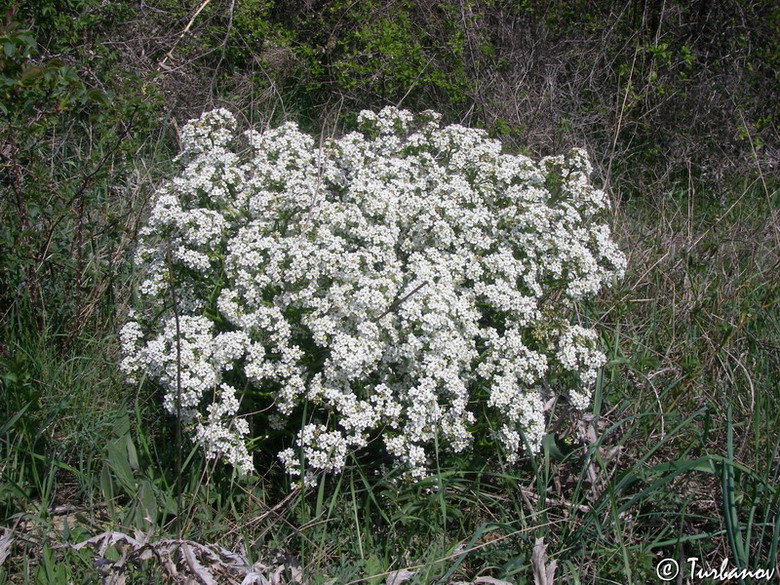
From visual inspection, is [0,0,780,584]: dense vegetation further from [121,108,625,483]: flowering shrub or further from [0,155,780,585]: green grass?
[121,108,625,483]: flowering shrub

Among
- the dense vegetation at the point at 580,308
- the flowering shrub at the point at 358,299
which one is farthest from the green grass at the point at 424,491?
the flowering shrub at the point at 358,299

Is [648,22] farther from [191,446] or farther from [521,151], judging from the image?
[191,446]

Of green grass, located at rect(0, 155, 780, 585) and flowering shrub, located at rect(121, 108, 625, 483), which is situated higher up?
flowering shrub, located at rect(121, 108, 625, 483)

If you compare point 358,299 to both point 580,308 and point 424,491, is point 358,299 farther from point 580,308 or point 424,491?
point 580,308

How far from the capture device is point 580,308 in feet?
14.6

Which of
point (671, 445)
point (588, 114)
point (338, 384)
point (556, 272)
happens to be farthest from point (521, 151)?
point (338, 384)

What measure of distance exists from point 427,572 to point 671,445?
1.55m

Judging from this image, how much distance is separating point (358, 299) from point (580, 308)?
1.94 meters

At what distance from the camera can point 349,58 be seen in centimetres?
649

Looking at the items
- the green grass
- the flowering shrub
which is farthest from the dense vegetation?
the flowering shrub

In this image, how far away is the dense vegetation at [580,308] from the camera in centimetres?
301

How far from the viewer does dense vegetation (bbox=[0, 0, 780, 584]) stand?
301 centimetres

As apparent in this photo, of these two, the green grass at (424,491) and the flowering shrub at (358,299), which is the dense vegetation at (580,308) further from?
the flowering shrub at (358,299)

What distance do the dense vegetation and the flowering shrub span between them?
0.29m
